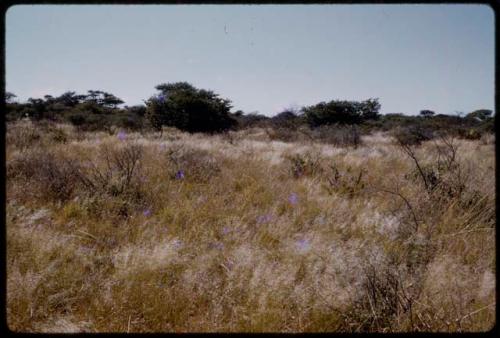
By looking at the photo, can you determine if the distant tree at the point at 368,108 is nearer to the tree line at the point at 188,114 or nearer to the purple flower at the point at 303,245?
the tree line at the point at 188,114

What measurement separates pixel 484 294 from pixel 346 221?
1.61 m

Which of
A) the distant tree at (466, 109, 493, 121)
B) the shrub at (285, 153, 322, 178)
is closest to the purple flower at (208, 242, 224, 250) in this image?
the shrub at (285, 153, 322, 178)

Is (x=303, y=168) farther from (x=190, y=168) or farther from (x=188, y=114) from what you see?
(x=188, y=114)

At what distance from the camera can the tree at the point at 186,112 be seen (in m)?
16.8

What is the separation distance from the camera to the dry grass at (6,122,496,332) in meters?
2.08

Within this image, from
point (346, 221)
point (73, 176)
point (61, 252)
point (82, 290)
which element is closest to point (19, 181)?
point (73, 176)

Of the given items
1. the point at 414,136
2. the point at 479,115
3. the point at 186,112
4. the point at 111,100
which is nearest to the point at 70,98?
the point at 111,100

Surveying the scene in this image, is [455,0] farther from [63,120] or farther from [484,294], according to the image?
[63,120]

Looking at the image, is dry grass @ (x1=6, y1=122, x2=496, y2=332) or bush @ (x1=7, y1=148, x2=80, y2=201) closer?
dry grass @ (x1=6, y1=122, x2=496, y2=332)

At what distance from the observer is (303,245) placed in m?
3.09

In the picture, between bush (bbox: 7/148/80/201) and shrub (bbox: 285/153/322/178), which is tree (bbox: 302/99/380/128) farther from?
bush (bbox: 7/148/80/201)

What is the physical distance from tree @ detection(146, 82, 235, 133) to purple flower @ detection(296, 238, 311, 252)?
579 inches

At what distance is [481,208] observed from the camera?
3.86m

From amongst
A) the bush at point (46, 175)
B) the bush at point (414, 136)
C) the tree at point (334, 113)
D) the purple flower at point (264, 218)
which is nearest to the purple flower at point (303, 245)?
the purple flower at point (264, 218)
